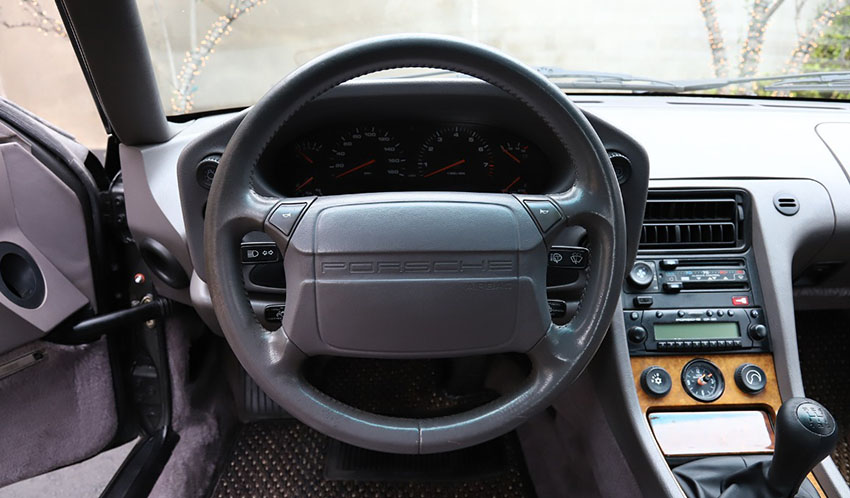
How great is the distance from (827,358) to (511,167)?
4.47 ft

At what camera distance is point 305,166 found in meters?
1.12

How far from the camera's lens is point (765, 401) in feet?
3.66

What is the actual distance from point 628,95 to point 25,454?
1688mm

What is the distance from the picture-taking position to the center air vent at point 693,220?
3.95 ft

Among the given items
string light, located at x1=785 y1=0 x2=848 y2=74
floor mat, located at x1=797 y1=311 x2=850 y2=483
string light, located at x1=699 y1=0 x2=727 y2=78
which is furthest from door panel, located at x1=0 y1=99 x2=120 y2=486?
floor mat, located at x1=797 y1=311 x2=850 y2=483

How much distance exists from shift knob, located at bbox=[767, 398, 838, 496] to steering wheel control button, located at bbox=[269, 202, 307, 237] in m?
0.77

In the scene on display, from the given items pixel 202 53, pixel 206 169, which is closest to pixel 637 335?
pixel 206 169

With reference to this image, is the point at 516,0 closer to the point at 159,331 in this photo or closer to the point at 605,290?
the point at 605,290

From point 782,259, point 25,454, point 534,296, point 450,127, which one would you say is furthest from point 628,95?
point 25,454

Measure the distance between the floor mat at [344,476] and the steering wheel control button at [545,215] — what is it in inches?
38.4

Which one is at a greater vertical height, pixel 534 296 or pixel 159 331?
pixel 534 296

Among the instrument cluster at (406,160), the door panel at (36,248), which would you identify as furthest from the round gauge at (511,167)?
the door panel at (36,248)

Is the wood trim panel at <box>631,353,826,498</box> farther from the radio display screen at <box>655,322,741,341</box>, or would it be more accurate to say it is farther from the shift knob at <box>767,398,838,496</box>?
the shift knob at <box>767,398,838,496</box>

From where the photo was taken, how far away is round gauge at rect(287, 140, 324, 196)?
1.09m
